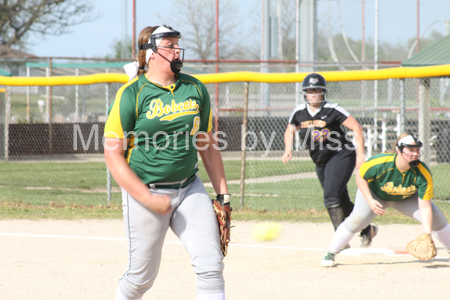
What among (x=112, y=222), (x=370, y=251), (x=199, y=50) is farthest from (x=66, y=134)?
(x=199, y=50)

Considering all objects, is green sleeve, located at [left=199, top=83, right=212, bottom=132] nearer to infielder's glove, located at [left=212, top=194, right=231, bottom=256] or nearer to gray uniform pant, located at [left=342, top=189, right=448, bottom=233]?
infielder's glove, located at [left=212, top=194, right=231, bottom=256]

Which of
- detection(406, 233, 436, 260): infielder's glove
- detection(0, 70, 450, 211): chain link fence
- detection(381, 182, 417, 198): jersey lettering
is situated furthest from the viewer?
detection(0, 70, 450, 211): chain link fence

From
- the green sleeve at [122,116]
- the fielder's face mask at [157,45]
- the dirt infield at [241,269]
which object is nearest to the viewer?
the green sleeve at [122,116]

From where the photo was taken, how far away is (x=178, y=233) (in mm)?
3059

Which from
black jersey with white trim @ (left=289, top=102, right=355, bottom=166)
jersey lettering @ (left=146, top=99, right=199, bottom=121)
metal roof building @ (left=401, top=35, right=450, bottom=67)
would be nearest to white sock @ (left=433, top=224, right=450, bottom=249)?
black jersey with white trim @ (left=289, top=102, right=355, bottom=166)

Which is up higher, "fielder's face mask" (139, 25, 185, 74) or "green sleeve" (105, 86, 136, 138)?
"fielder's face mask" (139, 25, 185, 74)

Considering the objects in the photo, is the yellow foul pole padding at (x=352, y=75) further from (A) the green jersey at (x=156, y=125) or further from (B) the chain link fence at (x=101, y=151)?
(A) the green jersey at (x=156, y=125)

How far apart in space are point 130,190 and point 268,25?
1775cm

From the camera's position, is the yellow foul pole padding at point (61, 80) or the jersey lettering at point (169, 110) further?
the yellow foul pole padding at point (61, 80)

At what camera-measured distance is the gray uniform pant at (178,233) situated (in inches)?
114

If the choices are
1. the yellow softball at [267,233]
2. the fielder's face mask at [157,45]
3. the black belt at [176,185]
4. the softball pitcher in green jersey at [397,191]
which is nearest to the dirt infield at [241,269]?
the yellow softball at [267,233]

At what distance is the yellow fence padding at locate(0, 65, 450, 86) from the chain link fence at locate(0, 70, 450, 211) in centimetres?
23

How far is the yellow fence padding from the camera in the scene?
7344 millimetres

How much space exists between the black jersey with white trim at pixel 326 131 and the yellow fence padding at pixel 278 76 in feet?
7.93
